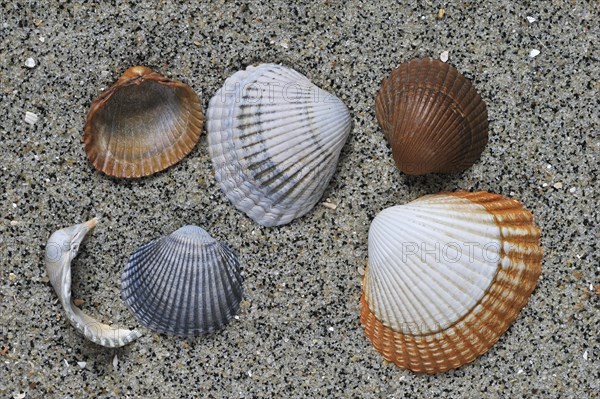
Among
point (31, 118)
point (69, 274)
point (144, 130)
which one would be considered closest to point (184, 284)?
point (69, 274)

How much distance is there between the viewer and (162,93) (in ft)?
4.97

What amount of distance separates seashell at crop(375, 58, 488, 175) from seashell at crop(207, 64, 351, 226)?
0.33 ft

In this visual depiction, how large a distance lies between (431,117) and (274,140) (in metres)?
0.31

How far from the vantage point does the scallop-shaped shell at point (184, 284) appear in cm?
150

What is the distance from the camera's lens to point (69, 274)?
4.80 ft

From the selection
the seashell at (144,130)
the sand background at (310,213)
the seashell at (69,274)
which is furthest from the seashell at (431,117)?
the seashell at (69,274)

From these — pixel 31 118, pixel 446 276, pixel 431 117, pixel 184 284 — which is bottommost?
pixel 184 284

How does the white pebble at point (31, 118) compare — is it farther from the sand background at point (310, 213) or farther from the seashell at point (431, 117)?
the seashell at point (431, 117)

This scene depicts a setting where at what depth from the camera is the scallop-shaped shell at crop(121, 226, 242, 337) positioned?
4.91 feet

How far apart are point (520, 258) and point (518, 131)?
262 mm

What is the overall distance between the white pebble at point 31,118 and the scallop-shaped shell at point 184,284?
1.11ft

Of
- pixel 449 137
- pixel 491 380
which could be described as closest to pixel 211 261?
pixel 449 137

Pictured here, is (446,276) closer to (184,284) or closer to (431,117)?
(431,117)

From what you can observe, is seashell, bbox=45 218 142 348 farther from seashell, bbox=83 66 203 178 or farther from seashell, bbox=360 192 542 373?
seashell, bbox=360 192 542 373
